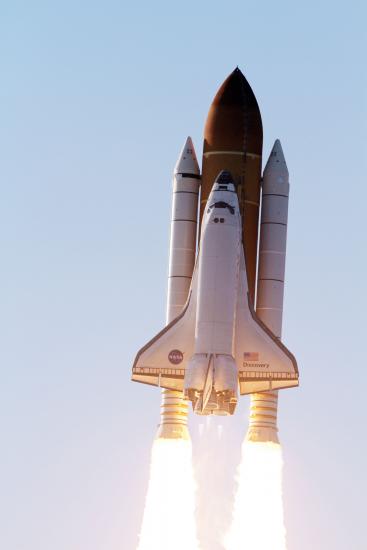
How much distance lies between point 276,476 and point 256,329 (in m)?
3.58

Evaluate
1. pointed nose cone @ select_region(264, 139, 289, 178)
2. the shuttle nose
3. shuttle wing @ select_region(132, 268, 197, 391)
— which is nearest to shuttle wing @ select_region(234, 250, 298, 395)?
shuttle wing @ select_region(132, 268, 197, 391)

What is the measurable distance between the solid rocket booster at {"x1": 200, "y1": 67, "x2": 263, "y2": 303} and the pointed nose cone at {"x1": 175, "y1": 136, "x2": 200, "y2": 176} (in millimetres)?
352

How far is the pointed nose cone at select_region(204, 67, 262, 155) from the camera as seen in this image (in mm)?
70812

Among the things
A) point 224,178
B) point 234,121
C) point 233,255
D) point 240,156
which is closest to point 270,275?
point 233,255

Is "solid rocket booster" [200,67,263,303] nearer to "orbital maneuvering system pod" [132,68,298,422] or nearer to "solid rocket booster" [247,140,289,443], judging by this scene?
"orbital maneuvering system pod" [132,68,298,422]

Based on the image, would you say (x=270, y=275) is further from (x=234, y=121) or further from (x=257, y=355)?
(x=234, y=121)

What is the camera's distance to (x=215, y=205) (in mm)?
69312

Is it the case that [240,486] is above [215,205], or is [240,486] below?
below

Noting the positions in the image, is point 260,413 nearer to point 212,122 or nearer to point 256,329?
point 256,329

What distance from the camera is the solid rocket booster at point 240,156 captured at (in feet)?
232

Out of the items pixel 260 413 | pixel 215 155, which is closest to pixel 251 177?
pixel 215 155

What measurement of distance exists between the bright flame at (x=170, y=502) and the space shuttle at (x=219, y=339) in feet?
5.15

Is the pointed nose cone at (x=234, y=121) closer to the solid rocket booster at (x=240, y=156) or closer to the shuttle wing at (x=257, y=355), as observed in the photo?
the solid rocket booster at (x=240, y=156)

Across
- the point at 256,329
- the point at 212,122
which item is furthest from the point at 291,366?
the point at 212,122
